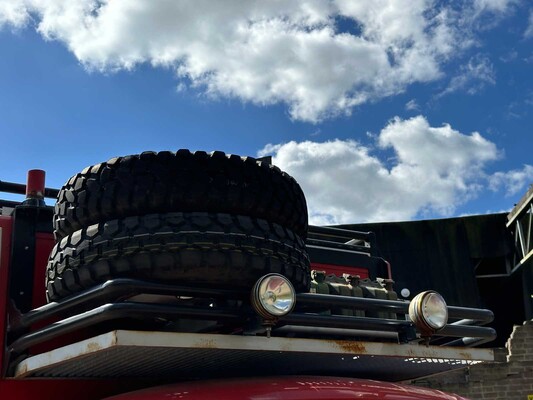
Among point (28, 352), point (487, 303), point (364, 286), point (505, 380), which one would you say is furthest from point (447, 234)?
point (28, 352)

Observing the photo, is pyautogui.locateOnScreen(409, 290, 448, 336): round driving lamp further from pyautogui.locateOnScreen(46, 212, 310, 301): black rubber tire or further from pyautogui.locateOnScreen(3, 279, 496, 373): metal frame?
pyautogui.locateOnScreen(46, 212, 310, 301): black rubber tire

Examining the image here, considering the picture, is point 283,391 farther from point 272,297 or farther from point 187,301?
point 187,301

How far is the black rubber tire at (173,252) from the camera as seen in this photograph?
8.96ft

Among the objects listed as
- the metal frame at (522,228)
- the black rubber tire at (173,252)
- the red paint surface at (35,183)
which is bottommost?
the black rubber tire at (173,252)

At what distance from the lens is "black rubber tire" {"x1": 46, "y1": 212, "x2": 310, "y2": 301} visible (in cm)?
273

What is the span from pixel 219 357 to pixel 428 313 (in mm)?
956

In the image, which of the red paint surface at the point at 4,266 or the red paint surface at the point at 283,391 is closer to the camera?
the red paint surface at the point at 283,391

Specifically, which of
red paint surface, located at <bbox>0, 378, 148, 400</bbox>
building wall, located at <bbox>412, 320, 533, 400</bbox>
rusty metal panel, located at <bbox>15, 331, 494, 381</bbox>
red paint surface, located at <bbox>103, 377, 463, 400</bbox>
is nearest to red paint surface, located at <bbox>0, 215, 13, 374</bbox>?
red paint surface, located at <bbox>0, 378, 148, 400</bbox>

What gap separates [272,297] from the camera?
2.61m

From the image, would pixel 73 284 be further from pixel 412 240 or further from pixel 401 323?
pixel 412 240

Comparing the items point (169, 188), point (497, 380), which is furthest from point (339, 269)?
point (497, 380)

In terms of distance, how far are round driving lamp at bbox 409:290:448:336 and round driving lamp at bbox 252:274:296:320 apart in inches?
26.0

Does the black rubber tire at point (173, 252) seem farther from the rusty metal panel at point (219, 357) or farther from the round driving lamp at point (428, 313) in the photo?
the round driving lamp at point (428, 313)

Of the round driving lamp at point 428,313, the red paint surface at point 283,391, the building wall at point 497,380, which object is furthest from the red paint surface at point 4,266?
the building wall at point 497,380
